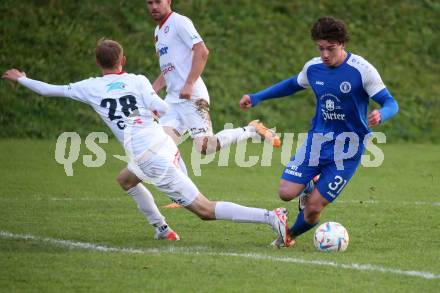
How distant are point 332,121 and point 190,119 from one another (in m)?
2.25

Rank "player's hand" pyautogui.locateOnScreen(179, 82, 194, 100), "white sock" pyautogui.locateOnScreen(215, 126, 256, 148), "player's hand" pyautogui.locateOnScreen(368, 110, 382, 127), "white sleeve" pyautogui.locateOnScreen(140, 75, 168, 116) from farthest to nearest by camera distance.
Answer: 1. "white sock" pyautogui.locateOnScreen(215, 126, 256, 148)
2. "player's hand" pyautogui.locateOnScreen(179, 82, 194, 100)
3. "white sleeve" pyautogui.locateOnScreen(140, 75, 168, 116)
4. "player's hand" pyautogui.locateOnScreen(368, 110, 382, 127)

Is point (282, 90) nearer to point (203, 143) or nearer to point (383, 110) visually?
point (383, 110)

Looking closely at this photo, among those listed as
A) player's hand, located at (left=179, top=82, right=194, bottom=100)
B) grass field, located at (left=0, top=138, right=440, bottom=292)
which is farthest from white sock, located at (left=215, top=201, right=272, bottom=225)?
player's hand, located at (left=179, top=82, right=194, bottom=100)

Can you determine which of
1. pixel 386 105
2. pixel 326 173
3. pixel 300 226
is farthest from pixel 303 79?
pixel 300 226

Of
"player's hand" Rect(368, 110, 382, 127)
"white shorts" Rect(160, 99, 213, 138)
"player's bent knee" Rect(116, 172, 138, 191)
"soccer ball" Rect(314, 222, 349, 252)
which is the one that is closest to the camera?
"player's hand" Rect(368, 110, 382, 127)

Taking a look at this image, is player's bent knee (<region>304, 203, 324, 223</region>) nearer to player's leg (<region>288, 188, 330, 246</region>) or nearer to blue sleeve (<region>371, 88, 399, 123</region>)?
player's leg (<region>288, 188, 330, 246</region>)

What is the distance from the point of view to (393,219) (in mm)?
10156

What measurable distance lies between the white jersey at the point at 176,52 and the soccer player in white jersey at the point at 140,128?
195 centimetres

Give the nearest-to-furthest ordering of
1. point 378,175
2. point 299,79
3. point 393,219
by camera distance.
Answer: point 299,79 < point 393,219 < point 378,175

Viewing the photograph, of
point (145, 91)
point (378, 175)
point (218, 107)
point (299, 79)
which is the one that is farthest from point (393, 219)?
point (218, 107)

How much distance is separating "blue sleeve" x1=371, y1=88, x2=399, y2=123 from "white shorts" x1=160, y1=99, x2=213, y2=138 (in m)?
2.61

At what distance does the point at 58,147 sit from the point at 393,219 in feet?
26.9

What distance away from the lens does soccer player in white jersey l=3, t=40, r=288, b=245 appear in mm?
8258

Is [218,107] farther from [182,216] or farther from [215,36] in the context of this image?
[182,216]
